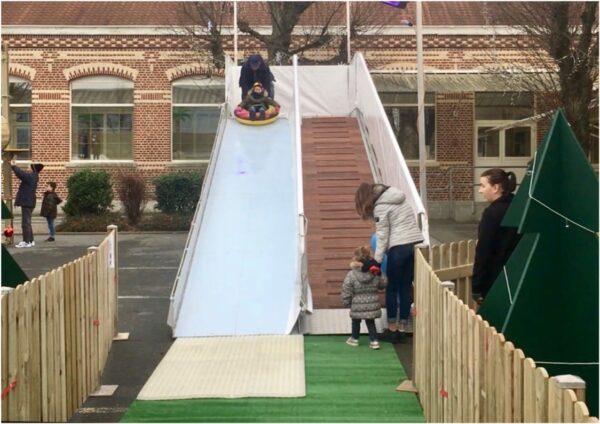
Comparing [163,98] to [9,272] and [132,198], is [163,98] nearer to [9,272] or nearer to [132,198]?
[132,198]

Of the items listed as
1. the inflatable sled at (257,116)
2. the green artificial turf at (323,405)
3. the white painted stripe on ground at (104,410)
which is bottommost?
the white painted stripe on ground at (104,410)

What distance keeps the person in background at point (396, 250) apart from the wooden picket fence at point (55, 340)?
274 centimetres

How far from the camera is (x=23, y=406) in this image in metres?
4.58

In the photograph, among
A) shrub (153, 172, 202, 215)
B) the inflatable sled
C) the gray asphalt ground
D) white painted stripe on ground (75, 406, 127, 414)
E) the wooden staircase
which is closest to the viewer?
white painted stripe on ground (75, 406, 127, 414)

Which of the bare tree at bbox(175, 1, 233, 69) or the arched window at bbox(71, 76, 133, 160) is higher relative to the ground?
the bare tree at bbox(175, 1, 233, 69)

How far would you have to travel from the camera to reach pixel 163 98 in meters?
26.1

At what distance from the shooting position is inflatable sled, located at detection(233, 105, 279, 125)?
52.4 ft

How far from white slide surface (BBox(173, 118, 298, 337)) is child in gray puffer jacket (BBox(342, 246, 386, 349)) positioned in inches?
39.5

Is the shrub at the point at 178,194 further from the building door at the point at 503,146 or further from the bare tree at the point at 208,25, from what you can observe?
the building door at the point at 503,146

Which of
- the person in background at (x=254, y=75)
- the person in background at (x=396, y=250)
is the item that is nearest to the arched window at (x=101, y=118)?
the person in background at (x=254, y=75)

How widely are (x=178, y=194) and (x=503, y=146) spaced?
37.0ft

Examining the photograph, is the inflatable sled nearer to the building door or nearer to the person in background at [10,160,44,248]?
the person in background at [10,160,44,248]

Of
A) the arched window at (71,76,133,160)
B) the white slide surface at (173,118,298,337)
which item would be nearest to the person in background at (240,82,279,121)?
the white slide surface at (173,118,298,337)

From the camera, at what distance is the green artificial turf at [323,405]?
18.7 ft
